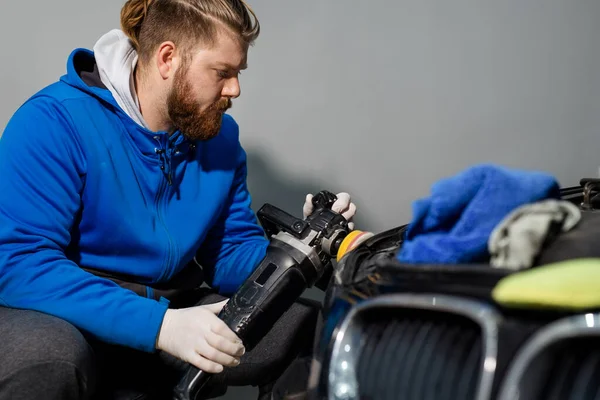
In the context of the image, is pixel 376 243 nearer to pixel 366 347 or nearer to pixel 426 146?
pixel 366 347

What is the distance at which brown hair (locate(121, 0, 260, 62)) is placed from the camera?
1269 mm

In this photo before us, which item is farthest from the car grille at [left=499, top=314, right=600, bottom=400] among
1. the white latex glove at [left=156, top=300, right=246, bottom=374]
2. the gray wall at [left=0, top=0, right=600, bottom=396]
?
the gray wall at [left=0, top=0, right=600, bottom=396]

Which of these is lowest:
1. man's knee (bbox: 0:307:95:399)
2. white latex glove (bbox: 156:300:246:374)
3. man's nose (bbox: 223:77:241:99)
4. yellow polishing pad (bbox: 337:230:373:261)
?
man's knee (bbox: 0:307:95:399)

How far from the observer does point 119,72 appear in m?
1.25

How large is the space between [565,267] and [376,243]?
36 cm

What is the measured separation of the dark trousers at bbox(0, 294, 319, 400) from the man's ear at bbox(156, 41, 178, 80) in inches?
17.9

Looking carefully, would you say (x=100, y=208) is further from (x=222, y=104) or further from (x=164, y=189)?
(x=222, y=104)

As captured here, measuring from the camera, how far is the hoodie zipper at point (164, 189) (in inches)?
49.7

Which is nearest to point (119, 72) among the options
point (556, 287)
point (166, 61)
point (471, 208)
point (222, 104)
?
point (166, 61)

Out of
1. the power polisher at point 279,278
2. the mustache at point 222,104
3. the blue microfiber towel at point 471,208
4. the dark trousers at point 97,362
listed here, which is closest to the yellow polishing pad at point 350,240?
the power polisher at point 279,278

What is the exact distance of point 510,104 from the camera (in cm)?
194

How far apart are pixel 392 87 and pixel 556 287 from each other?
1300 millimetres

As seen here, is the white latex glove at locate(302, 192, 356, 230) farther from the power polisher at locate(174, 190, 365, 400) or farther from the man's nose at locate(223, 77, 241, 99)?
the man's nose at locate(223, 77, 241, 99)

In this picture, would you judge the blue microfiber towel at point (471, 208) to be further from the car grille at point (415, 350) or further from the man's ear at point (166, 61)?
the man's ear at point (166, 61)
